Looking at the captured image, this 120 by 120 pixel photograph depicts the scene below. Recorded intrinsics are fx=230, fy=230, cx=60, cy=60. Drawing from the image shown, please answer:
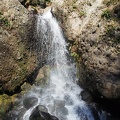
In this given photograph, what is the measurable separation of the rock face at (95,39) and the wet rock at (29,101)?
3.20 m

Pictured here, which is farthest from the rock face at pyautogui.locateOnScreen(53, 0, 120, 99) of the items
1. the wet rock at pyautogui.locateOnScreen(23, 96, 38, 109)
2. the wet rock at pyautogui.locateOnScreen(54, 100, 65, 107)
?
the wet rock at pyautogui.locateOnScreen(23, 96, 38, 109)

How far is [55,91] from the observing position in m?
14.8

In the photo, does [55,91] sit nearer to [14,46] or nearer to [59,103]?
[59,103]

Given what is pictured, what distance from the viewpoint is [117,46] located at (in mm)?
12570

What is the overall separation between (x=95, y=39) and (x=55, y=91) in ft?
13.8

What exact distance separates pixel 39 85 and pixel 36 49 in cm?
245

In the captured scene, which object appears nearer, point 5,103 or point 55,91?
point 5,103

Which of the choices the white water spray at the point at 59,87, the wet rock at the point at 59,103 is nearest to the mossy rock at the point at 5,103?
the white water spray at the point at 59,87

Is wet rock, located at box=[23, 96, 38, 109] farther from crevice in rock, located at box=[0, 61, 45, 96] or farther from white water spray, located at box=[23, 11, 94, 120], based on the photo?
crevice in rock, located at box=[0, 61, 45, 96]

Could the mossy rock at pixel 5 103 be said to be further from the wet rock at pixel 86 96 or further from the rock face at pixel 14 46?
the wet rock at pixel 86 96

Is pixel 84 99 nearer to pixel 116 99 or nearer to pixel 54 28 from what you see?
pixel 116 99

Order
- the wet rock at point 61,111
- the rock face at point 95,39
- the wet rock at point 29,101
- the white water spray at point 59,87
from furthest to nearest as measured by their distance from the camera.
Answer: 1. the wet rock at point 29,101
2. the white water spray at point 59,87
3. the wet rock at point 61,111
4. the rock face at point 95,39

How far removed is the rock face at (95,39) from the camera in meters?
12.3

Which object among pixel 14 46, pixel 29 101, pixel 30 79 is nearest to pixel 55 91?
pixel 30 79
